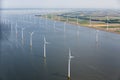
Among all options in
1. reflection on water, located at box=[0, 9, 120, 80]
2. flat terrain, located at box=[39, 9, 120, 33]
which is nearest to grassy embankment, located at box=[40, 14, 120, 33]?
flat terrain, located at box=[39, 9, 120, 33]

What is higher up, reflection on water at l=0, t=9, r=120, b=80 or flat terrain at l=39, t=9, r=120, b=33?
flat terrain at l=39, t=9, r=120, b=33

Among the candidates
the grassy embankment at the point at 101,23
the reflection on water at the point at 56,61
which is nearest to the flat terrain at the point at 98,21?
the grassy embankment at the point at 101,23

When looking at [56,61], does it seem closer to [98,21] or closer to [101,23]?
[101,23]

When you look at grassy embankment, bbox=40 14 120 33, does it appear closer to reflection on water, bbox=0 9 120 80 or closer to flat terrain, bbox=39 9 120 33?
flat terrain, bbox=39 9 120 33

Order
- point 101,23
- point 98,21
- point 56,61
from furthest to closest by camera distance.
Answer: point 98,21 → point 101,23 → point 56,61

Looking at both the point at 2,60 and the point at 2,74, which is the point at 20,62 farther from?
the point at 2,74

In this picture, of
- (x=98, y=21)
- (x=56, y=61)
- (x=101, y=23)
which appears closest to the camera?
(x=56, y=61)

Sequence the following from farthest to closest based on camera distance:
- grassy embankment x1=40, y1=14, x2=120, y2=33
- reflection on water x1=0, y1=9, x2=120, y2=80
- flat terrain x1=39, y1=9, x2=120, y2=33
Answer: flat terrain x1=39, y1=9, x2=120, y2=33, grassy embankment x1=40, y1=14, x2=120, y2=33, reflection on water x1=0, y1=9, x2=120, y2=80

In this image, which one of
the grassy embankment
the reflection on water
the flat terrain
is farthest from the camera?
the flat terrain

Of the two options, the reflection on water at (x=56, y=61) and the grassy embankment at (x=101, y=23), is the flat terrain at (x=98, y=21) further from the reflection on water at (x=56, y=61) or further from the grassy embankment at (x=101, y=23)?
the reflection on water at (x=56, y=61)

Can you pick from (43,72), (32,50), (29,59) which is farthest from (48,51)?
(43,72)

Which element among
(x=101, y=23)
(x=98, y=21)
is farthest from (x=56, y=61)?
(x=98, y=21)
